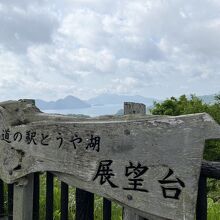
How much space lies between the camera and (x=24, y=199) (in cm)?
304

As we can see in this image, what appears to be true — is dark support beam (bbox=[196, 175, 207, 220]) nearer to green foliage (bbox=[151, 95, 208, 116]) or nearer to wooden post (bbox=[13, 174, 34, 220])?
wooden post (bbox=[13, 174, 34, 220])

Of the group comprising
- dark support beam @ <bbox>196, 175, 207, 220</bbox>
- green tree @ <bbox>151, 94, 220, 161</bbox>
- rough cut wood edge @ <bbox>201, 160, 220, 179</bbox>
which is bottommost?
dark support beam @ <bbox>196, 175, 207, 220</bbox>

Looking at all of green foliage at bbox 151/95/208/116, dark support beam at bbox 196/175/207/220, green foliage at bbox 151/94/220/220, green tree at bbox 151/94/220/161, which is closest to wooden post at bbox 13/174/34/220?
dark support beam at bbox 196/175/207/220

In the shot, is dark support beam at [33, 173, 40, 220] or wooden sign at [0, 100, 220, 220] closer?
wooden sign at [0, 100, 220, 220]

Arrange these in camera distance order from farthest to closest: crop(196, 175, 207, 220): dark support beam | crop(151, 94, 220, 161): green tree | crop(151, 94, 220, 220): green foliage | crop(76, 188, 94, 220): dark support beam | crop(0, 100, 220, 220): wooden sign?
crop(151, 94, 220, 161): green tree
crop(151, 94, 220, 220): green foliage
crop(76, 188, 94, 220): dark support beam
crop(196, 175, 207, 220): dark support beam
crop(0, 100, 220, 220): wooden sign

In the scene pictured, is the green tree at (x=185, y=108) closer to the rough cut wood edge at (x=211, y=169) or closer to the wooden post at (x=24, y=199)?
the wooden post at (x=24, y=199)

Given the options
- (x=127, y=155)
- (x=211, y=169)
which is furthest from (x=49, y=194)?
(x=211, y=169)

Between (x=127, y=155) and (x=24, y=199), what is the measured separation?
1.10m

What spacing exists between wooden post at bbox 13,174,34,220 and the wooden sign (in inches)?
3.5

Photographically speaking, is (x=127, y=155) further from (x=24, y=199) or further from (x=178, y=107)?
(x=178, y=107)

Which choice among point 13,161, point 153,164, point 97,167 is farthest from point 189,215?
point 13,161

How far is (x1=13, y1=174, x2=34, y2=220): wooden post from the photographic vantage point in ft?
9.87

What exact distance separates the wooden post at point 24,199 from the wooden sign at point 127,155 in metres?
0.09

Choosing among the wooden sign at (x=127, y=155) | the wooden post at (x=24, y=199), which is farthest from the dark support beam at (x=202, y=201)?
the wooden post at (x=24, y=199)
